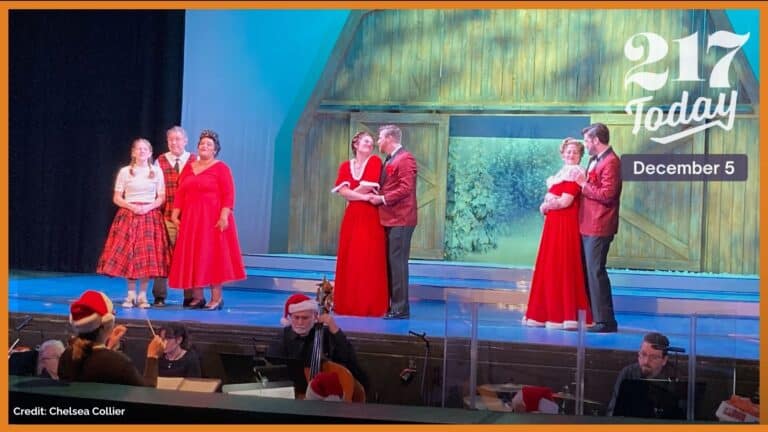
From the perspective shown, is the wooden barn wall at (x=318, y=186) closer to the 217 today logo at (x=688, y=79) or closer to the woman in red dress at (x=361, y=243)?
the woman in red dress at (x=361, y=243)

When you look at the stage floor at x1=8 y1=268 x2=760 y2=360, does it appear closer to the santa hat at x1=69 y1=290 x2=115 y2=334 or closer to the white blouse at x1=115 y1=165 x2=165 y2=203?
the santa hat at x1=69 y1=290 x2=115 y2=334

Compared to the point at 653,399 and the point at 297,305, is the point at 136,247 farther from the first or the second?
the point at 653,399

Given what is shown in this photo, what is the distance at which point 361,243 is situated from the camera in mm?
6320

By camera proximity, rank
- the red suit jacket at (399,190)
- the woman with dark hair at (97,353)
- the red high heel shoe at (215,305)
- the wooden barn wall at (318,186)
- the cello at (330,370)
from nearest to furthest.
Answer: the woman with dark hair at (97,353)
the cello at (330,370)
the red suit jacket at (399,190)
the wooden barn wall at (318,186)
the red high heel shoe at (215,305)

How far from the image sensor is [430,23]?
6309mm

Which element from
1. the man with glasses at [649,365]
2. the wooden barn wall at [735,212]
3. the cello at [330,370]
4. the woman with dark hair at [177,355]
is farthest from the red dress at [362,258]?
the wooden barn wall at [735,212]

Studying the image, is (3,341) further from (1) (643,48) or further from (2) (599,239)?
(1) (643,48)

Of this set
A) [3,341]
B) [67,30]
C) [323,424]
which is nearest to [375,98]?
[67,30]

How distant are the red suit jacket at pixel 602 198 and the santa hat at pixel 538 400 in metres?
1.06

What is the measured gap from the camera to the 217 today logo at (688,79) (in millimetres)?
5836

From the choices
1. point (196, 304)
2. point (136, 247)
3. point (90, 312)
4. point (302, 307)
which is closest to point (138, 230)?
point (136, 247)

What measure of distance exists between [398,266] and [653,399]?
167cm

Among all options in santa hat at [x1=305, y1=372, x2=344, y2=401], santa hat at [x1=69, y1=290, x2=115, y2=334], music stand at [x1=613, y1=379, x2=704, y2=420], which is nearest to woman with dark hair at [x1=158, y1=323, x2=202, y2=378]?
santa hat at [x1=69, y1=290, x2=115, y2=334]

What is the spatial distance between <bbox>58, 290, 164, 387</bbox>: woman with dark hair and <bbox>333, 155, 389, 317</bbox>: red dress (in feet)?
3.60
